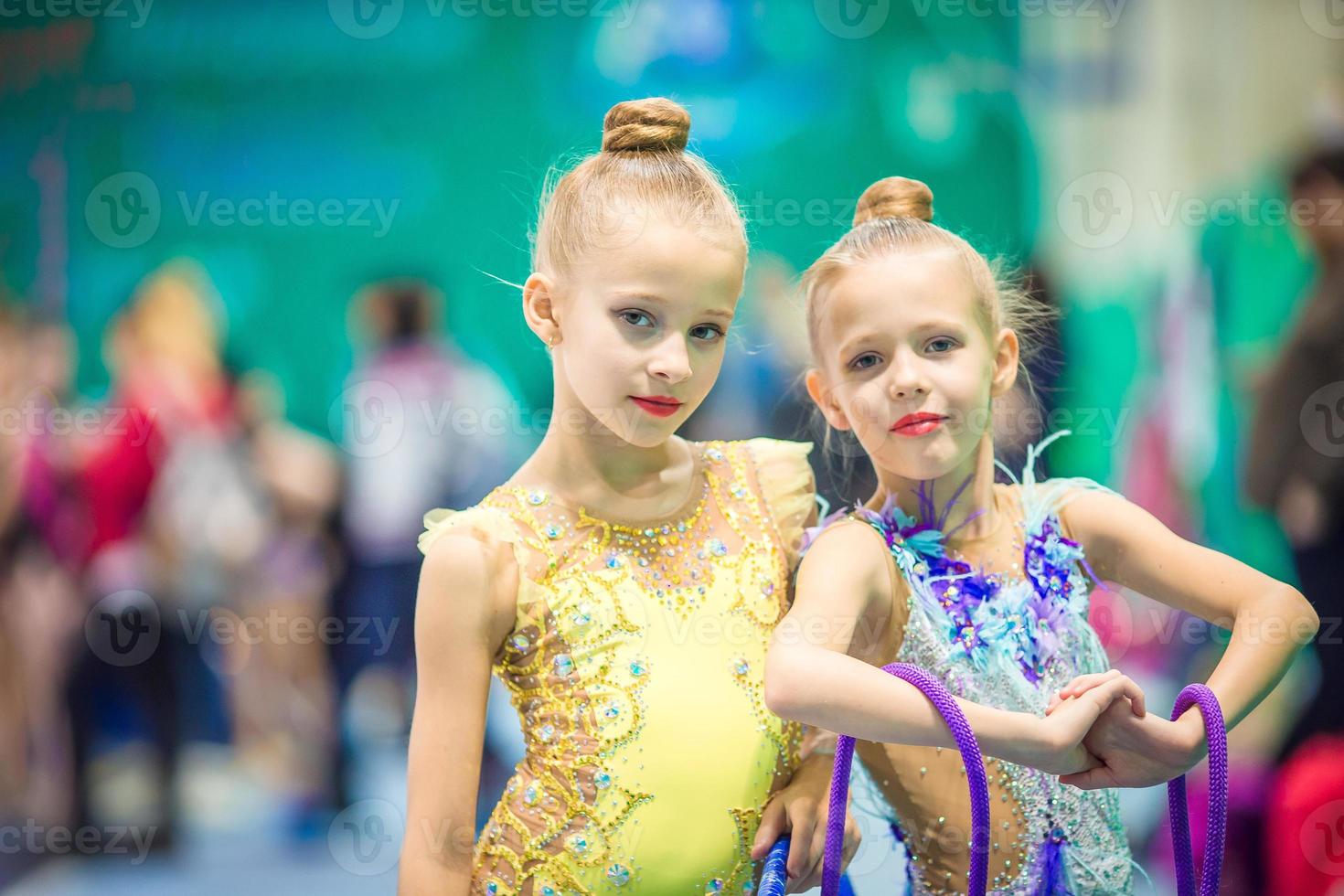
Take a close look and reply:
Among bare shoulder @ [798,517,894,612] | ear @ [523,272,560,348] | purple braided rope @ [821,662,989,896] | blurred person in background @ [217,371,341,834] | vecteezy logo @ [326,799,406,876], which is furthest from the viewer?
blurred person in background @ [217,371,341,834]

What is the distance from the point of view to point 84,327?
8.11 feet

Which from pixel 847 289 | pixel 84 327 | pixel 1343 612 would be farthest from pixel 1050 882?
pixel 84 327

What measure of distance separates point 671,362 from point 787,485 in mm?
297

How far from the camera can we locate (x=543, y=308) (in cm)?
137

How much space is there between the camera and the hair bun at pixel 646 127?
1359 millimetres

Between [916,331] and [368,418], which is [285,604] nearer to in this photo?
[368,418]

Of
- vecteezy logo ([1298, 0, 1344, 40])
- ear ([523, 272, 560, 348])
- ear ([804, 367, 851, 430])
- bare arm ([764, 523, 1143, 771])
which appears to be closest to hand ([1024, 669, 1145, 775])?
bare arm ([764, 523, 1143, 771])

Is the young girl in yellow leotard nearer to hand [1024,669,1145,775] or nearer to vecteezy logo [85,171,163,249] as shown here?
hand [1024,669,1145,775]

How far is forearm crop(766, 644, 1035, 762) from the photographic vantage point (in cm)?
108

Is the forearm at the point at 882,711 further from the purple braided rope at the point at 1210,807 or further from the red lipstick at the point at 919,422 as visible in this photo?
the red lipstick at the point at 919,422

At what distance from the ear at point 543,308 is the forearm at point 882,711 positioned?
48 cm

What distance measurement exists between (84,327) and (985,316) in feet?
6.39

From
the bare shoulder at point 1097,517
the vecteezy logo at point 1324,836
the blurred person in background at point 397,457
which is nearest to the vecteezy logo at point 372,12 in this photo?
the blurred person in background at point 397,457

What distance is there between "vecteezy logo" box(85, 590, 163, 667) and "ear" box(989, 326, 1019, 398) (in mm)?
1846
